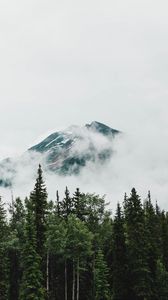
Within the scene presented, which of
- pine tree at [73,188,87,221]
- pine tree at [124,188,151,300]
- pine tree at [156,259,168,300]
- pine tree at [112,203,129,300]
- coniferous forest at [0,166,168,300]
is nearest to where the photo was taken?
coniferous forest at [0,166,168,300]

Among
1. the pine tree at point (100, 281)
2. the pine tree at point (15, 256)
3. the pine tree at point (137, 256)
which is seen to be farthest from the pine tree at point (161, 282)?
the pine tree at point (15, 256)

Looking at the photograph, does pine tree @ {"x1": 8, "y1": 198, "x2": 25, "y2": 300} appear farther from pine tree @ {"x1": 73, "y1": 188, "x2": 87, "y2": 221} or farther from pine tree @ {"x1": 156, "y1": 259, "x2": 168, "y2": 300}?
pine tree @ {"x1": 156, "y1": 259, "x2": 168, "y2": 300}

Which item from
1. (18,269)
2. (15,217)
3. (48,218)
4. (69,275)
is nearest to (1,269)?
(48,218)

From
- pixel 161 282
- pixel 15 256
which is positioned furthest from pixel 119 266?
pixel 15 256

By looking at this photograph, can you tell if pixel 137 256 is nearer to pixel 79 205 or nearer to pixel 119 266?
pixel 119 266

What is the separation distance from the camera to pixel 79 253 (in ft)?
226

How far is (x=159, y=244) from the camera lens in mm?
85000

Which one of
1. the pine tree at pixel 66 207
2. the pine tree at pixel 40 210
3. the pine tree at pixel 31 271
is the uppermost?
the pine tree at pixel 66 207

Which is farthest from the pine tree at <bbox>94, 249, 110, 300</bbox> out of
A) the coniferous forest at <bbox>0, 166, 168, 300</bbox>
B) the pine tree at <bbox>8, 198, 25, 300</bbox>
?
the pine tree at <bbox>8, 198, 25, 300</bbox>

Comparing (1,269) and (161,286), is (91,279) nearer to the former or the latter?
(161,286)

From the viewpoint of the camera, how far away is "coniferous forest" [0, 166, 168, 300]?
5841cm

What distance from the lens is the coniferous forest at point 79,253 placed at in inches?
2299

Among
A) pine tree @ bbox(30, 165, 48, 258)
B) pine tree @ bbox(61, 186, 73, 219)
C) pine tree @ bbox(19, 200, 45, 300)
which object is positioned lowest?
pine tree @ bbox(19, 200, 45, 300)

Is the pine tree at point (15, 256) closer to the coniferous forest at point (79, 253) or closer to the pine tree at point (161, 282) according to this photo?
the coniferous forest at point (79, 253)
